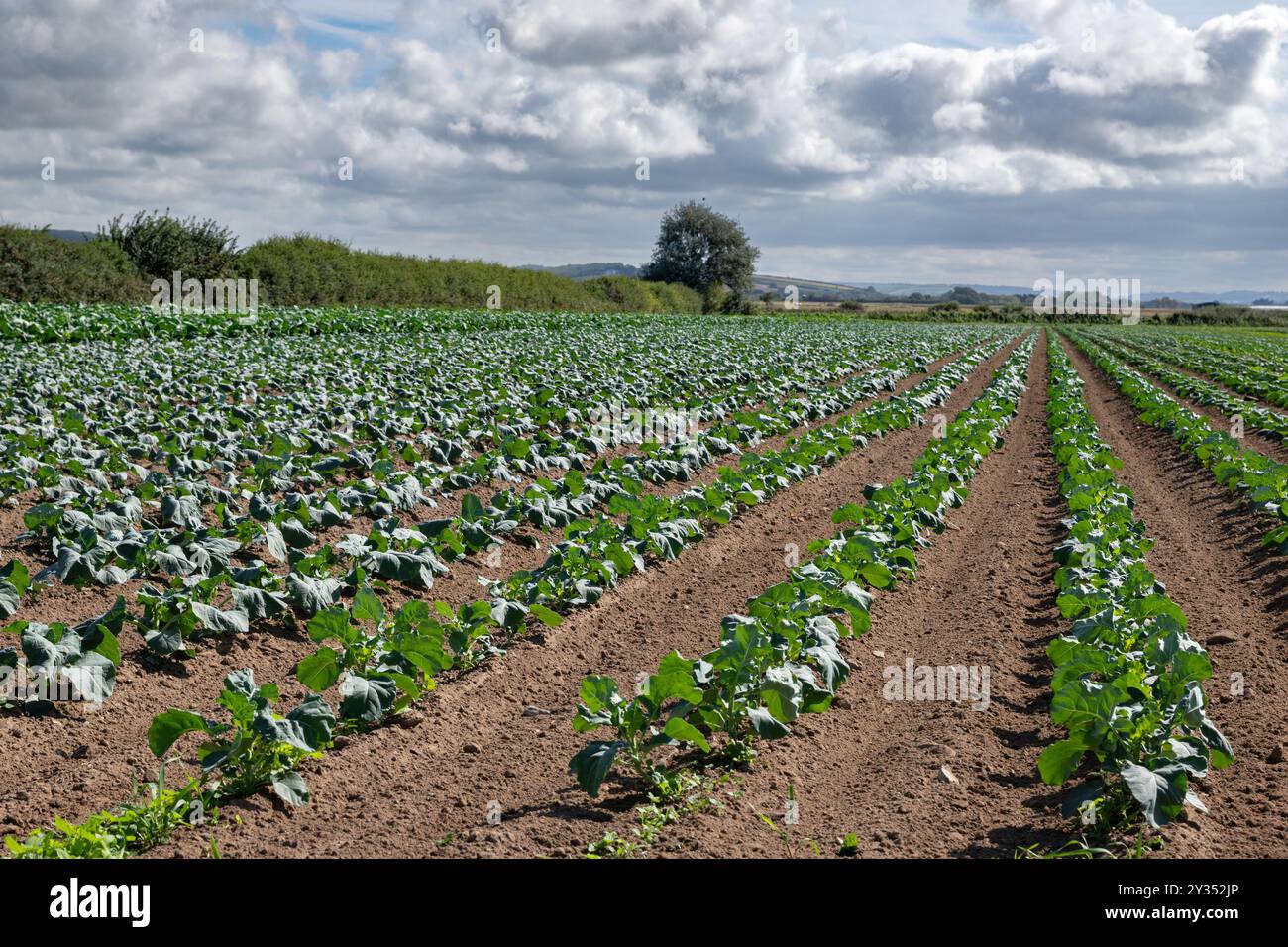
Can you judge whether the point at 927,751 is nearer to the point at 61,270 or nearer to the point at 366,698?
the point at 366,698

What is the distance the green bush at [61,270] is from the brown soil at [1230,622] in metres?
32.4

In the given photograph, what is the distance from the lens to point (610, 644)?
6.84 m

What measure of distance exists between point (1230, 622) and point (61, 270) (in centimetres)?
3604

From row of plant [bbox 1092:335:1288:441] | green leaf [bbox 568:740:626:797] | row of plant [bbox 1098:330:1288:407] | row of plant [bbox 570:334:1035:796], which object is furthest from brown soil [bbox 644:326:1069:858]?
row of plant [bbox 1098:330:1288:407]

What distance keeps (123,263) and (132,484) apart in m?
31.8

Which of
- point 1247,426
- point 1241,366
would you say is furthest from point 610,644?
point 1241,366

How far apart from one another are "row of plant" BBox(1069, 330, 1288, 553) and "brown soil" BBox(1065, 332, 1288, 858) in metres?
0.17

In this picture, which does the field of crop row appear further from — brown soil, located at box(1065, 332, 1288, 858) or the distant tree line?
the distant tree line

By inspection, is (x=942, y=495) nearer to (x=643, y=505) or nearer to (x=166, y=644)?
(x=643, y=505)

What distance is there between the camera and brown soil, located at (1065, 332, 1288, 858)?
14.6ft

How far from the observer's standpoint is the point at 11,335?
72.6 feet

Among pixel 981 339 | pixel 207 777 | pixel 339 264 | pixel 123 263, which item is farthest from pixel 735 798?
pixel 981 339

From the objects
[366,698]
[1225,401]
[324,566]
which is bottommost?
[366,698]

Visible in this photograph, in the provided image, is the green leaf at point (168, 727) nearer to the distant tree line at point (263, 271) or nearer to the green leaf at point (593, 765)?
the green leaf at point (593, 765)
